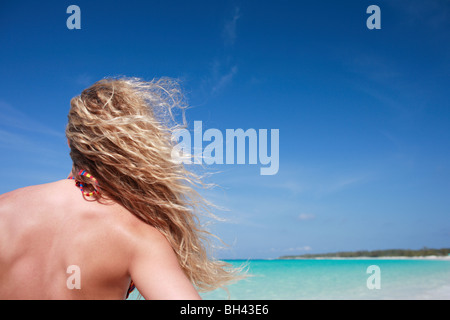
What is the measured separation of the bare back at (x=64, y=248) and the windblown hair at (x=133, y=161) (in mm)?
134

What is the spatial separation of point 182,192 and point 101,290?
62 centimetres

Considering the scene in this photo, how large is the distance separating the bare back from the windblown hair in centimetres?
13

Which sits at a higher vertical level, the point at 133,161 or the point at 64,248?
the point at 133,161

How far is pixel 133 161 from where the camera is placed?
1.71 m

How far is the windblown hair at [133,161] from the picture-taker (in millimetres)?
1642

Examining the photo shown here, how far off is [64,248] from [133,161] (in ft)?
1.72

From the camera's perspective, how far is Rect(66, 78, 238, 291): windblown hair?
164 cm
